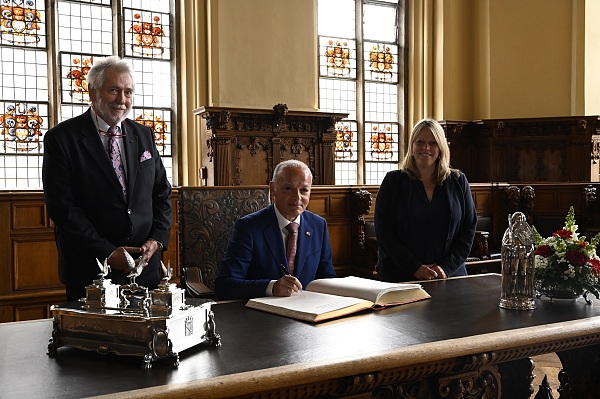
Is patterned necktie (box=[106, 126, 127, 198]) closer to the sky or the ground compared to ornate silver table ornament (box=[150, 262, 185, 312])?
closer to the sky

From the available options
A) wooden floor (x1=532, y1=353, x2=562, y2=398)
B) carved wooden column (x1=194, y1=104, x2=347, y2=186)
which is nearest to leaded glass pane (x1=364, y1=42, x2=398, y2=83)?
carved wooden column (x1=194, y1=104, x2=347, y2=186)

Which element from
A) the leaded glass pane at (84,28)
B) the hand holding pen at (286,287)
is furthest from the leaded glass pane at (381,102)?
the hand holding pen at (286,287)

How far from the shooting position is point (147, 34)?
27.9ft

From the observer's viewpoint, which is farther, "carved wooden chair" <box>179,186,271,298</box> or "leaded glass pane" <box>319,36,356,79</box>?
"leaded glass pane" <box>319,36,356,79</box>

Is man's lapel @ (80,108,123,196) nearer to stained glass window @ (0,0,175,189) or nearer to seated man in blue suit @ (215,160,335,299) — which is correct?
seated man in blue suit @ (215,160,335,299)

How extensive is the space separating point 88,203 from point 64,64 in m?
6.08

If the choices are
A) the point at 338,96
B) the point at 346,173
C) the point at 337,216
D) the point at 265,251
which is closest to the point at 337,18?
the point at 338,96

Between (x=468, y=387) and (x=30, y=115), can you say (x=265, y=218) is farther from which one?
(x=30, y=115)

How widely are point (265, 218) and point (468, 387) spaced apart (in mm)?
1130

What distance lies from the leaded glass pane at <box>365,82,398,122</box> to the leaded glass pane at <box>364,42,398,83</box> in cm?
12

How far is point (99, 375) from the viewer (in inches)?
53.7

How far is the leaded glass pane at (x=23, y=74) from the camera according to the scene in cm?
779

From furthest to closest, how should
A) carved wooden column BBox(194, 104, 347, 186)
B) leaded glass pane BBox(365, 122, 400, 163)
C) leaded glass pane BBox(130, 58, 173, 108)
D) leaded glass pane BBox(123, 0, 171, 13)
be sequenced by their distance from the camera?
leaded glass pane BBox(365, 122, 400, 163), leaded glass pane BBox(130, 58, 173, 108), leaded glass pane BBox(123, 0, 171, 13), carved wooden column BBox(194, 104, 347, 186)

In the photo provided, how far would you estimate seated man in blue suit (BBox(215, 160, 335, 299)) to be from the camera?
2516 mm
